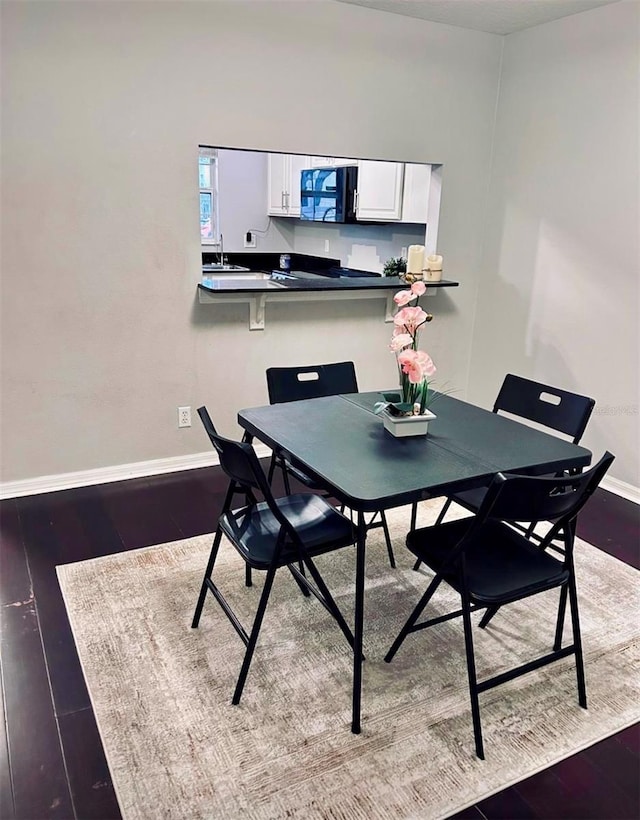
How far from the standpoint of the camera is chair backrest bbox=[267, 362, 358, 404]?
105 inches

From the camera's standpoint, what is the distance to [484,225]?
4.14m

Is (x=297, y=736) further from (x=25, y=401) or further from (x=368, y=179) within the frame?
(x=368, y=179)

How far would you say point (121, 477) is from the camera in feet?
11.4

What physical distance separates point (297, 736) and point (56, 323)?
7.45ft

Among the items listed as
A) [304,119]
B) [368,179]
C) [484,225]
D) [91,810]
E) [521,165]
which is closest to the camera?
[91,810]

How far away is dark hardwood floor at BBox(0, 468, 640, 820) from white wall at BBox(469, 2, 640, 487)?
799 millimetres

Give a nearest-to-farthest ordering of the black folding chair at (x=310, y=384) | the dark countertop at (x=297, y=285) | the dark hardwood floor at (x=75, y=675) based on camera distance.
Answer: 1. the dark hardwood floor at (x=75, y=675)
2. the black folding chair at (x=310, y=384)
3. the dark countertop at (x=297, y=285)

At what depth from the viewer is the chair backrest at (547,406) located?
2398 millimetres

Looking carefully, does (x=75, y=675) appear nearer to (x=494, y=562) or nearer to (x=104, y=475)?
(x=494, y=562)

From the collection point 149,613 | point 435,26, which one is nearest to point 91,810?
point 149,613

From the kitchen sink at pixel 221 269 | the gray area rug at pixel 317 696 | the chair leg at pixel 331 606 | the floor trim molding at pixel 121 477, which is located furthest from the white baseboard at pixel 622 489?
the kitchen sink at pixel 221 269

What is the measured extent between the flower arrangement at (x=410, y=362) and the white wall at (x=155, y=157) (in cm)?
168

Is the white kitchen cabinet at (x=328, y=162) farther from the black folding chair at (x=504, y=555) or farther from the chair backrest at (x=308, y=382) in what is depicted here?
the black folding chair at (x=504, y=555)

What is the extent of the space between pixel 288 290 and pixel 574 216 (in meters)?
1.67
